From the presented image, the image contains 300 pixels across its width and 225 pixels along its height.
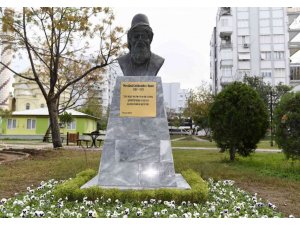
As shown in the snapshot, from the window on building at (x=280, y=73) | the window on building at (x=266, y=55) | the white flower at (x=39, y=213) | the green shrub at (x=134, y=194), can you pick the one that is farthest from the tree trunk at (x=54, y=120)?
the window on building at (x=280, y=73)

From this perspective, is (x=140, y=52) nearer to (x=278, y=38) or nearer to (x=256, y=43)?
(x=256, y=43)

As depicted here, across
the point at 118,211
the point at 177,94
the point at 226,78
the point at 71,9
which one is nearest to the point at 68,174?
the point at 118,211

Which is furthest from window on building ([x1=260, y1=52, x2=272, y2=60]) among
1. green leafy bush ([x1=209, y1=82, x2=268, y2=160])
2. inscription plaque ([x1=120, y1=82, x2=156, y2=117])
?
inscription plaque ([x1=120, y1=82, x2=156, y2=117])

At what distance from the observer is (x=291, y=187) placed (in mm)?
8578

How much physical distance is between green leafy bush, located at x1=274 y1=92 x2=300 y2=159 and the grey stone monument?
4.73 metres

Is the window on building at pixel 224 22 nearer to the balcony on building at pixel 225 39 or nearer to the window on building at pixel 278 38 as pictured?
the balcony on building at pixel 225 39

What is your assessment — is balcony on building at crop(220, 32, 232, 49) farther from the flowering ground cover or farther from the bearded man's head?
the flowering ground cover

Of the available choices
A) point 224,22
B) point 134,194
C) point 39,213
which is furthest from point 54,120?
point 224,22

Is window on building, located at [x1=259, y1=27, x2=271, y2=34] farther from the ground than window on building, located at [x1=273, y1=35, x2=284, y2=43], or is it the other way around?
window on building, located at [x1=259, y1=27, x2=271, y2=34]

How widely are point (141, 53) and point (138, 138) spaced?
1.96 m

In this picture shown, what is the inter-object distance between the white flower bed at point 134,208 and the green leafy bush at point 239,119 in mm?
7004

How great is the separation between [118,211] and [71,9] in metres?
15.4

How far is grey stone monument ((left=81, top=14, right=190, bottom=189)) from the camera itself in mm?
7312

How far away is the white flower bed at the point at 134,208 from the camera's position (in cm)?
536
